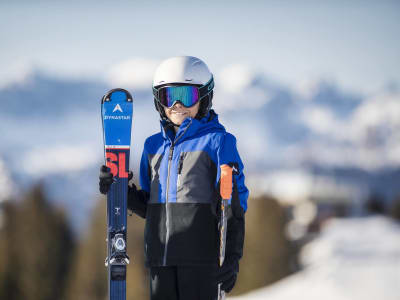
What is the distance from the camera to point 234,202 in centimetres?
398

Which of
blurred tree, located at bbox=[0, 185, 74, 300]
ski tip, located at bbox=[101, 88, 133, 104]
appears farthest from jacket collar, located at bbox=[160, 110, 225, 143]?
blurred tree, located at bbox=[0, 185, 74, 300]

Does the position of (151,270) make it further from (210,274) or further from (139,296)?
(139,296)

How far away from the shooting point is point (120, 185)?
13.8 ft

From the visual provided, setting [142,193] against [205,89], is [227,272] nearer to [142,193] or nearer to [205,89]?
[142,193]

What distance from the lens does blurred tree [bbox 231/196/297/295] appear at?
3809 centimetres

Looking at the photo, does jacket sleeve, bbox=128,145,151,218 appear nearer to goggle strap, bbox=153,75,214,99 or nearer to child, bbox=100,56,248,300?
child, bbox=100,56,248,300

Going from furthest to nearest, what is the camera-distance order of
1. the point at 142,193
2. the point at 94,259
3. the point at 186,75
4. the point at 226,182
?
the point at 94,259, the point at 142,193, the point at 186,75, the point at 226,182

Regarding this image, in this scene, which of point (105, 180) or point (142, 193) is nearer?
point (105, 180)

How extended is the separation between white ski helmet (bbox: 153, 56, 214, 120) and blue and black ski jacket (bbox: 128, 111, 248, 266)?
17cm

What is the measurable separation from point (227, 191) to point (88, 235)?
37170 mm

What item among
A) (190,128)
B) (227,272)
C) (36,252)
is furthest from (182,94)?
(36,252)

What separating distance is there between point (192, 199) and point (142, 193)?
0.47 meters

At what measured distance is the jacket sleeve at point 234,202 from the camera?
3.94 m

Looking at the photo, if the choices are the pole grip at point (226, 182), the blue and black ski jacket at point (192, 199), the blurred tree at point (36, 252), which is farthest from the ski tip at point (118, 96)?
the blurred tree at point (36, 252)
